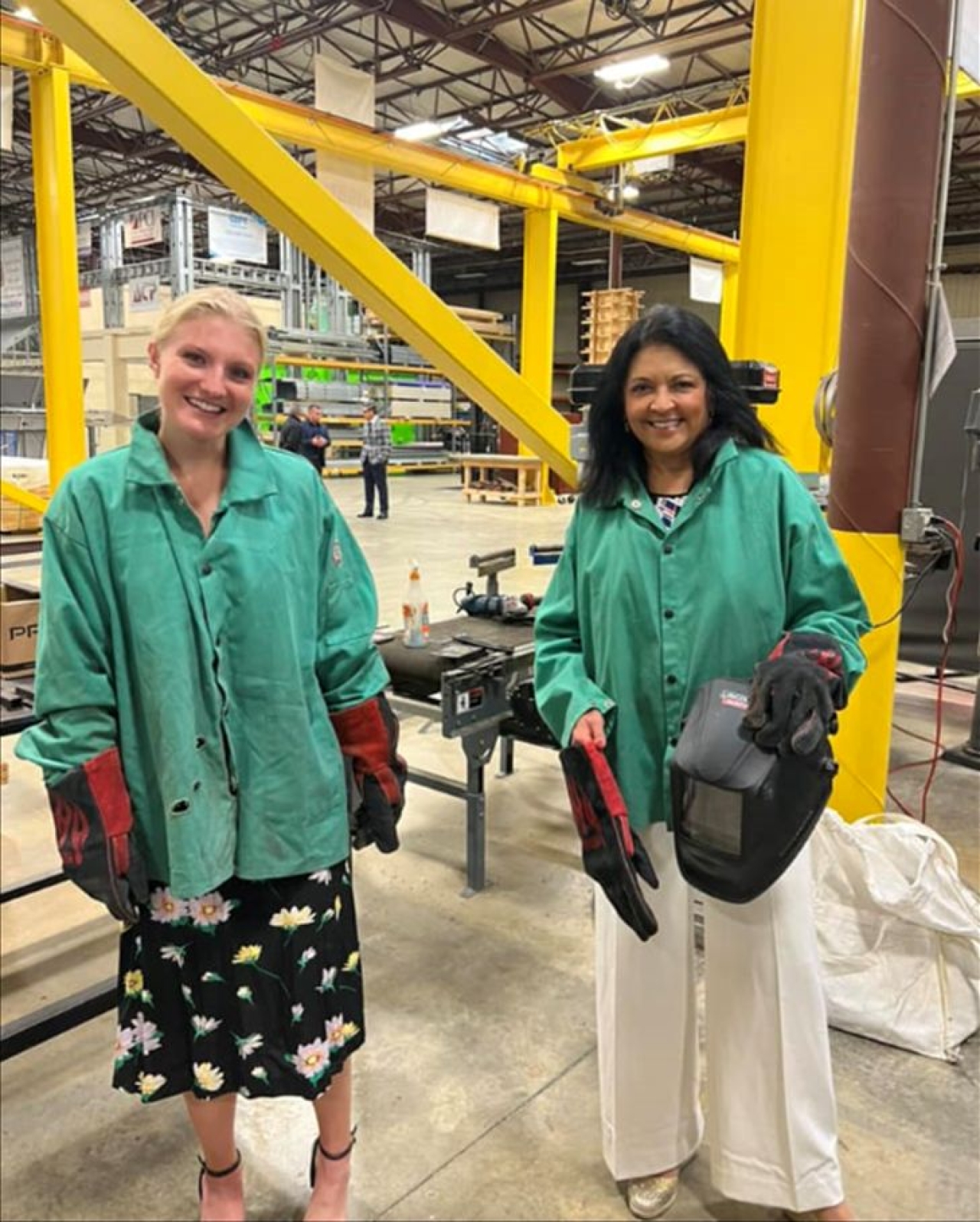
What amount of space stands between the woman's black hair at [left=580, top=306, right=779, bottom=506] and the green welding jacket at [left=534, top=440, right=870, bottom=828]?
0.03 metres

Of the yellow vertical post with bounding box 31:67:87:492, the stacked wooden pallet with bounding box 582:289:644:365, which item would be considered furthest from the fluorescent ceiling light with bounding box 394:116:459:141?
the yellow vertical post with bounding box 31:67:87:492

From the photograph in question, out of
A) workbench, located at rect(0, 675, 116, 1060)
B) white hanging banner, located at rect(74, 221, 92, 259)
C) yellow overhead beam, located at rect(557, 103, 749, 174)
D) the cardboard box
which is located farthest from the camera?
white hanging banner, located at rect(74, 221, 92, 259)

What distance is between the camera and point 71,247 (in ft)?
18.9

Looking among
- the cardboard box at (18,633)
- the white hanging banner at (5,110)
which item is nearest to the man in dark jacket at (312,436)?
the white hanging banner at (5,110)

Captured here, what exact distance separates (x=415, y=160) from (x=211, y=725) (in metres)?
8.32

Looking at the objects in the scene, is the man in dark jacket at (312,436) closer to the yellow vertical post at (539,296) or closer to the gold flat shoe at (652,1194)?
the yellow vertical post at (539,296)

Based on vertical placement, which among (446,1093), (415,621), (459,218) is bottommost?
(446,1093)

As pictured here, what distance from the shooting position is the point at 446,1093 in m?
2.10

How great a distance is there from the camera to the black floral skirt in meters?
1.50

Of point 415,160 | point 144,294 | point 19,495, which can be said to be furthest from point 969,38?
point 144,294

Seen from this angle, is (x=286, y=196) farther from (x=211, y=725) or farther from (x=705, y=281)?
(x=705, y=281)

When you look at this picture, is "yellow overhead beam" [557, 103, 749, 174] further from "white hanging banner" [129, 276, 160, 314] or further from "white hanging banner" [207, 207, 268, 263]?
"white hanging banner" [129, 276, 160, 314]

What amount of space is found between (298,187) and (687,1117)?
2259 mm

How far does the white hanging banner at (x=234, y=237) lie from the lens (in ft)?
40.3
